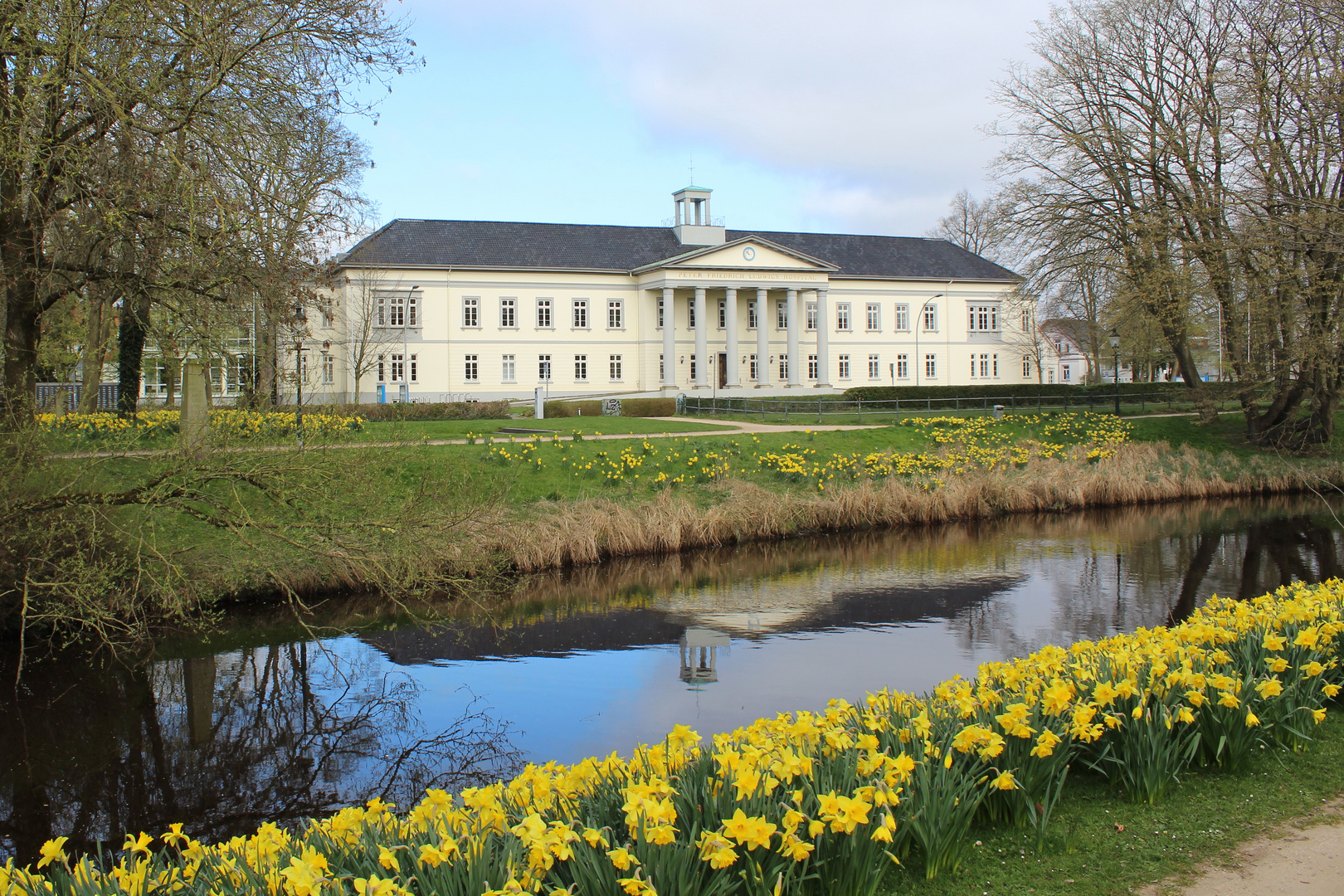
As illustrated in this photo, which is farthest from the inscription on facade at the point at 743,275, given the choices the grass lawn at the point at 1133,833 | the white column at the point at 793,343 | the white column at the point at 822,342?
the grass lawn at the point at 1133,833

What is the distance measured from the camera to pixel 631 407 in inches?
1677

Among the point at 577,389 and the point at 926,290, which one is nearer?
the point at 577,389

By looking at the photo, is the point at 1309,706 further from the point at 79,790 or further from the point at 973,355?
the point at 973,355

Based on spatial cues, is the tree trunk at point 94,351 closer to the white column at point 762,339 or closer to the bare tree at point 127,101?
the bare tree at point 127,101

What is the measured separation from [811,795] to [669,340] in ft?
158

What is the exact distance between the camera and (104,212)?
9812 millimetres

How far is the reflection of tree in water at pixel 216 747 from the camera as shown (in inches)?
284

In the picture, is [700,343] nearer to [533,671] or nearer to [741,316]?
[741,316]

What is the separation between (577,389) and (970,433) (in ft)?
94.9

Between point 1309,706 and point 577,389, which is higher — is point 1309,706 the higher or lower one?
the lower one

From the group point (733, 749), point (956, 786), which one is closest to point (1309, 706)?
point (956, 786)

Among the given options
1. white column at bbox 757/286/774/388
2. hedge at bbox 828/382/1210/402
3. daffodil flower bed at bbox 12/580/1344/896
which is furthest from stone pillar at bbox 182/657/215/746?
white column at bbox 757/286/774/388

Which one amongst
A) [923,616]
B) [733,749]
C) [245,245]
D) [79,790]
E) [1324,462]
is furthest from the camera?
[1324,462]

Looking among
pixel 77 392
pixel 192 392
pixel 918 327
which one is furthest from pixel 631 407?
pixel 192 392
